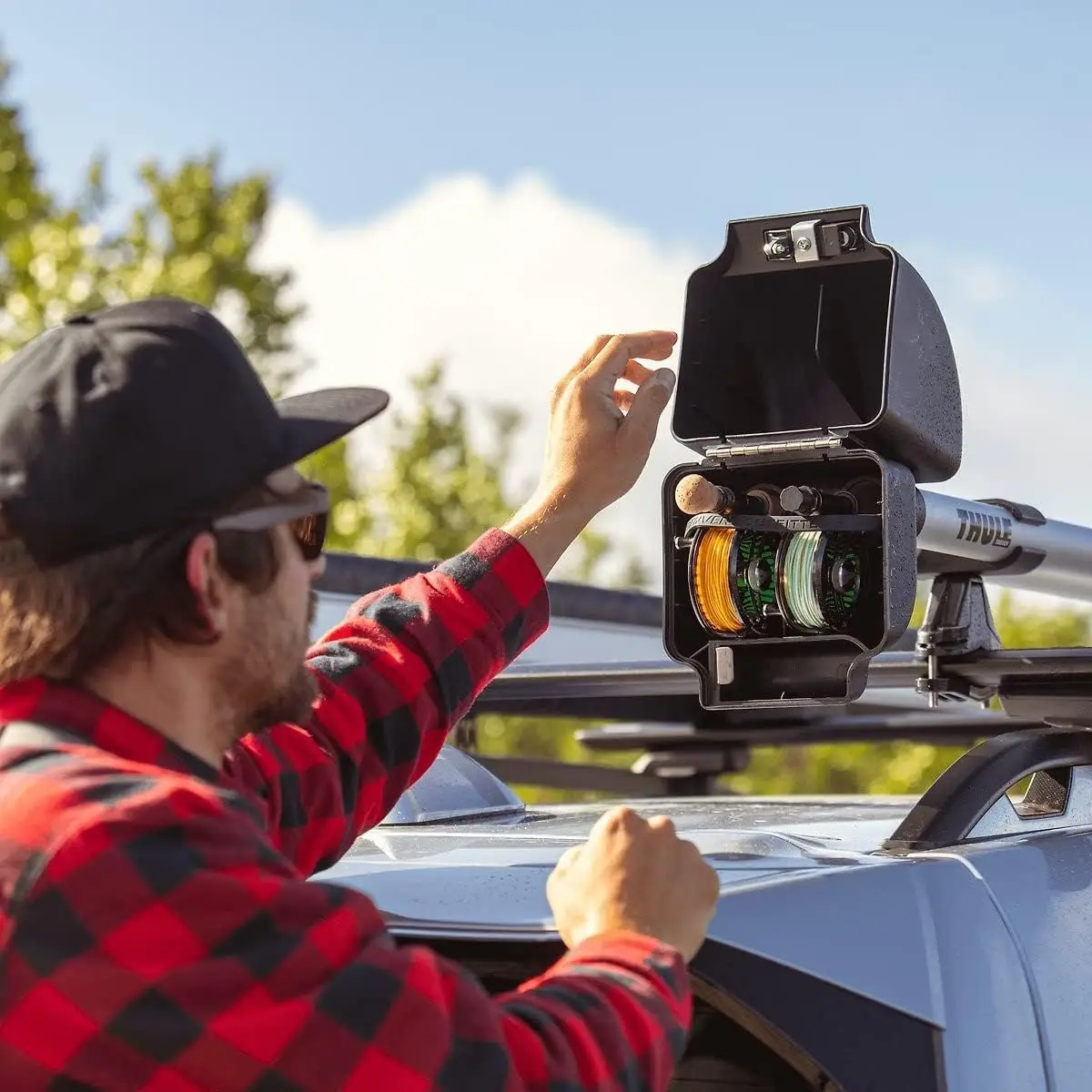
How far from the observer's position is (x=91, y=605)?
1715 mm

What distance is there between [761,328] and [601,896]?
1.23 metres

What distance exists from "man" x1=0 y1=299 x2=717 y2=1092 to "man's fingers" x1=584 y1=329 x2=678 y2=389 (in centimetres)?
55

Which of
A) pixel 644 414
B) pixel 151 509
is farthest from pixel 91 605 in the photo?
pixel 644 414

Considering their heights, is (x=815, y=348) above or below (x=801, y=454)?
above

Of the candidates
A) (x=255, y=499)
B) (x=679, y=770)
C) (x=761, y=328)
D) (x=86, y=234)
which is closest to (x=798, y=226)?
(x=761, y=328)

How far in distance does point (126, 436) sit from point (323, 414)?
0.30 meters

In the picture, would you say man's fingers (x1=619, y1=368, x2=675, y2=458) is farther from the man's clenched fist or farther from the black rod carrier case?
the man's clenched fist

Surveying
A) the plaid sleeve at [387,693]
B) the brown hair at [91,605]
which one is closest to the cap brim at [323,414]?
the brown hair at [91,605]

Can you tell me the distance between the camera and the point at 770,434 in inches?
99.3

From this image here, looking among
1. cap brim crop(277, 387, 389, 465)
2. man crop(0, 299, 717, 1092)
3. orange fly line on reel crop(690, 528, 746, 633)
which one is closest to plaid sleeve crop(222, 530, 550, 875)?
man crop(0, 299, 717, 1092)

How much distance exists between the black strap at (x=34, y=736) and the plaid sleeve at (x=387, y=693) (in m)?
0.43

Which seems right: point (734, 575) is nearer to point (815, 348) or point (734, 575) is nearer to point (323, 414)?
point (815, 348)

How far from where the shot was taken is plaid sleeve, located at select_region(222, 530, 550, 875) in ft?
7.17

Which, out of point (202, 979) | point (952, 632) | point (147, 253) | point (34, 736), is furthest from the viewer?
point (147, 253)
